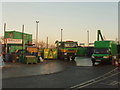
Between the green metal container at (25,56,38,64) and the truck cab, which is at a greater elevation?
the truck cab

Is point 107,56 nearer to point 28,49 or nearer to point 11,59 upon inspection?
point 28,49

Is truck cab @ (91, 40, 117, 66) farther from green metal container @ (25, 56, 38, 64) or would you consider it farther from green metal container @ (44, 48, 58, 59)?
green metal container @ (44, 48, 58, 59)

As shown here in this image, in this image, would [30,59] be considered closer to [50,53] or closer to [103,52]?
[50,53]

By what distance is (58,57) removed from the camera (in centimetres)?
3197

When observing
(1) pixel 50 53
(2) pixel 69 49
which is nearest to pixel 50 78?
(2) pixel 69 49

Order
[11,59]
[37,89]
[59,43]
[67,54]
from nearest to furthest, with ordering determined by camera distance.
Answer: [37,89] → [11,59] → [67,54] → [59,43]

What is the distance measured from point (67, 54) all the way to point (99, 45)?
→ 7949 millimetres

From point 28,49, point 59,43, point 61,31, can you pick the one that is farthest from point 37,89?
point 61,31

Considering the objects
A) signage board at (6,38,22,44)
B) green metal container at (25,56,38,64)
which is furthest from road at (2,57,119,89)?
signage board at (6,38,22,44)

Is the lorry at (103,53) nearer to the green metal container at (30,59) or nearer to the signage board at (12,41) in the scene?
the green metal container at (30,59)

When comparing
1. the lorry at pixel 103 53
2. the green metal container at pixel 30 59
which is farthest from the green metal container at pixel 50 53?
the lorry at pixel 103 53

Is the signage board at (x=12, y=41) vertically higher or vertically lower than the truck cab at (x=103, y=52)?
higher

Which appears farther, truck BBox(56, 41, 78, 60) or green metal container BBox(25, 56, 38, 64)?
truck BBox(56, 41, 78, 60)

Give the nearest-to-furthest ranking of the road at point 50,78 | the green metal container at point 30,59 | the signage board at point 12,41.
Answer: the road at point 50,78
the green metal container at point 30,59
the signage board at point 12,41
